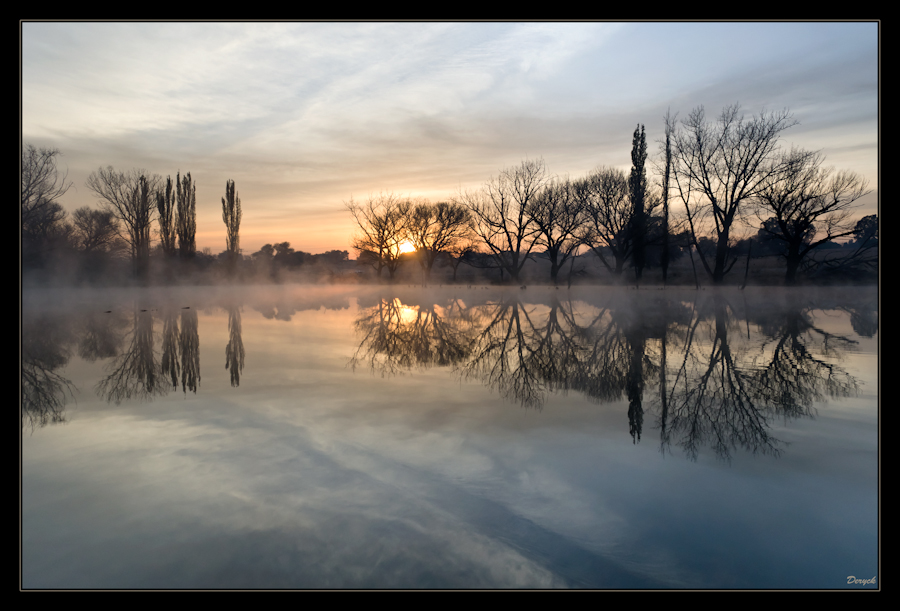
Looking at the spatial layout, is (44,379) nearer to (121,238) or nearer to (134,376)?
(134,376)

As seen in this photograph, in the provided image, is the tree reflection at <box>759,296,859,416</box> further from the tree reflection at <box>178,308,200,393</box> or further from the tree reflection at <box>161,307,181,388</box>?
the tree reflection at <box>161,307,181,388</box>

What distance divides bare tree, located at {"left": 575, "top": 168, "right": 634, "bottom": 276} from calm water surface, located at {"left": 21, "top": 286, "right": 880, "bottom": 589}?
36686 mm

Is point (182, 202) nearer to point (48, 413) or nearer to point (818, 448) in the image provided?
point (48, 413)

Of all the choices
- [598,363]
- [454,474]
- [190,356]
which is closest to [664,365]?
[598,363]

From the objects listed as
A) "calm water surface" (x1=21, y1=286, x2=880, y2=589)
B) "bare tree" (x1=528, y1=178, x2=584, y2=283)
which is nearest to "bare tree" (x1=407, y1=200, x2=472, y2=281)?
"bare tree" (x1=528, y1=178, x2=584, y2=283)

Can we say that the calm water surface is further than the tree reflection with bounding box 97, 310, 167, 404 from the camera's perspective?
No

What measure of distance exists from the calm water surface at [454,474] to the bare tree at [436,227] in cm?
4417

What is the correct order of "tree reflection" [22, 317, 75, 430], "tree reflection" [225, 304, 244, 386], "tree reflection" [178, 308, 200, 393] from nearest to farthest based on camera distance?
"tree reflection" [22, 317, 75, 430] < "tree reflection" [178, 308, 200, 393] < "tree reflection" [225, 304, 244, 386]

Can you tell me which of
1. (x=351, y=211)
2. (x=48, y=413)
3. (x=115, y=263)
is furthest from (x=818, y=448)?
(x=115, y=263)

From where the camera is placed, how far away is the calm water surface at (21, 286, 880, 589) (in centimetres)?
236

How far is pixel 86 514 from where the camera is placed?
9.46ft

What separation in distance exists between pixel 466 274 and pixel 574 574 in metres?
58.5

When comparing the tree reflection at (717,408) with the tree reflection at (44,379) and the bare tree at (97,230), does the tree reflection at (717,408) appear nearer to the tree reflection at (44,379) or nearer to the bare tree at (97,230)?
the tree reflection at (44,379)

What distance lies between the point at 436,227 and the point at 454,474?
4946 centimetres
